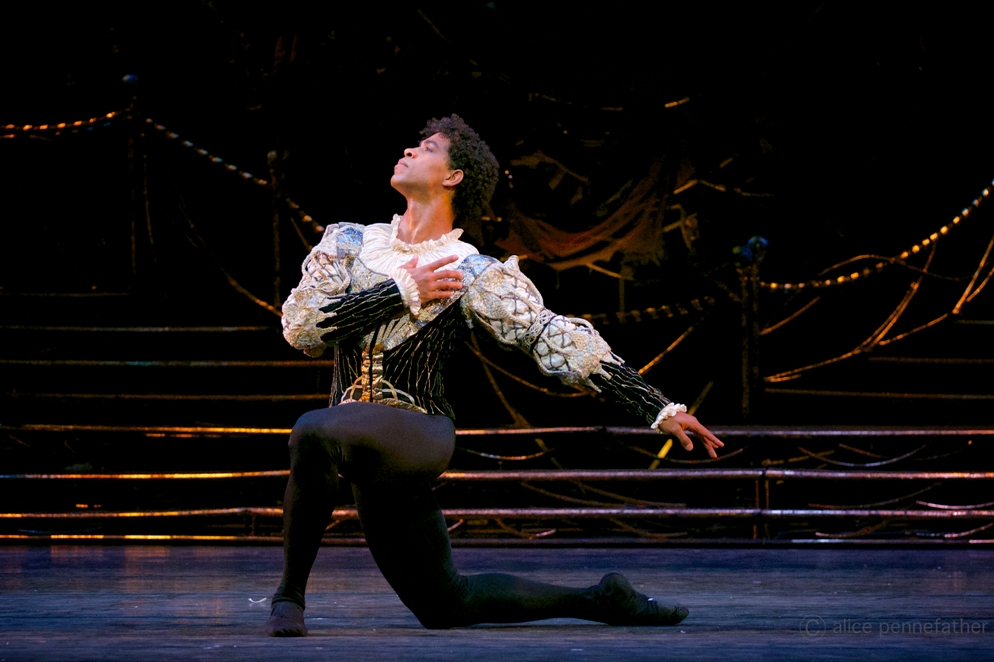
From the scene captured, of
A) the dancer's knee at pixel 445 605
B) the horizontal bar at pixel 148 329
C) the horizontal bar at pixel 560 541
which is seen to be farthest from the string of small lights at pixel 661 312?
the dancer's knee at pixel 445 605

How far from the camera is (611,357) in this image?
2.71 m

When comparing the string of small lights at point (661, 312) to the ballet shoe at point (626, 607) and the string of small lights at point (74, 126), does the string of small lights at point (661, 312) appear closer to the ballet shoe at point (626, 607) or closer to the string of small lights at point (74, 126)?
the string of small lights at point (74, 126)

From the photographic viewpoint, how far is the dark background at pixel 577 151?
5.30m

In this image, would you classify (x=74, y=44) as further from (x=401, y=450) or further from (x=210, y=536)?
(x=401, y=450)

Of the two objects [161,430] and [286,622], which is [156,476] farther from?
[286,622]

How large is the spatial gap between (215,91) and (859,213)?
2.97m

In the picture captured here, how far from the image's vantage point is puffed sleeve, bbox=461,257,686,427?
2666 mm

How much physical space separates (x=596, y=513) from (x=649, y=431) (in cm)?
37

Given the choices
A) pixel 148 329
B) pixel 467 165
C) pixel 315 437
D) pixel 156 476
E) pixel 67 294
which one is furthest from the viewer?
pixel 67 294

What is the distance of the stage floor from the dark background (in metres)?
1.50

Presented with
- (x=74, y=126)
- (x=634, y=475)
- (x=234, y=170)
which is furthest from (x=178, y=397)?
(x=634, y=475)

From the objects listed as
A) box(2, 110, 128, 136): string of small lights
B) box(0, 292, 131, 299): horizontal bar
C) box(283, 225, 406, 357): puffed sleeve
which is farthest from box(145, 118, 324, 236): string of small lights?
box(283, 225, 406, 357): puffed sleeve

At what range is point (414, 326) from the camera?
108 inches

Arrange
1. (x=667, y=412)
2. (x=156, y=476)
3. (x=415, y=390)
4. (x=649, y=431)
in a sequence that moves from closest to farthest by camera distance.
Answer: (x=667, y=412) < (x=415, y=390) < (x=649, y=431) < (x=156, y=476)
